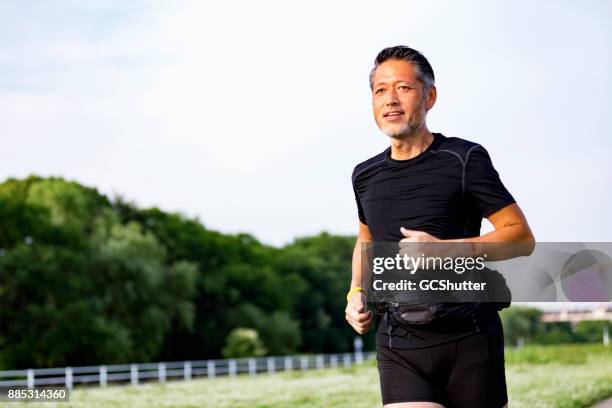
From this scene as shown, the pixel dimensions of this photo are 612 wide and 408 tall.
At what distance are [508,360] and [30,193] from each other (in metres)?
40.2

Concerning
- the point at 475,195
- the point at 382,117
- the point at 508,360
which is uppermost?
the point at 382,117

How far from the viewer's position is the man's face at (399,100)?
4.06 metres

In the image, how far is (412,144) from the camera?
13.6 feet

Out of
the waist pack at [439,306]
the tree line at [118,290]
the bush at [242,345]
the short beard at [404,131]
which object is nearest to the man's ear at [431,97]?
the short beard at [404,131]

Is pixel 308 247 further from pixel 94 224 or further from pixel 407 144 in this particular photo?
pixel 407 144

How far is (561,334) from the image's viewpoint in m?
41.3

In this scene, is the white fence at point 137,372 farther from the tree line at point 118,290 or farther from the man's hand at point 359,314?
the man's hand at point 359,314

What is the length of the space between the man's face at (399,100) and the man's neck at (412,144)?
0.03m

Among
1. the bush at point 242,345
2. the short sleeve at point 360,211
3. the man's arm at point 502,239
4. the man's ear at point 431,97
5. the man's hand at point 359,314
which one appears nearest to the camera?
the man's arm at point 502,239

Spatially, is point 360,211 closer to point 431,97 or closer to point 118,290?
point 431,97

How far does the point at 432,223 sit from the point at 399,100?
0.53 metres

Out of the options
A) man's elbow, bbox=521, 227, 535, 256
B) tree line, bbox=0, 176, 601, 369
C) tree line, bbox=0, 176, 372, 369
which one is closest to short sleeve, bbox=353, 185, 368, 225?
man's elbow, bbox=521, 227, 535, 256

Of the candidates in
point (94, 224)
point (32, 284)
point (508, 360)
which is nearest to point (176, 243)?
point (94, 224)

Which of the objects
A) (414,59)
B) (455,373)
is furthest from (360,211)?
(455,373)
